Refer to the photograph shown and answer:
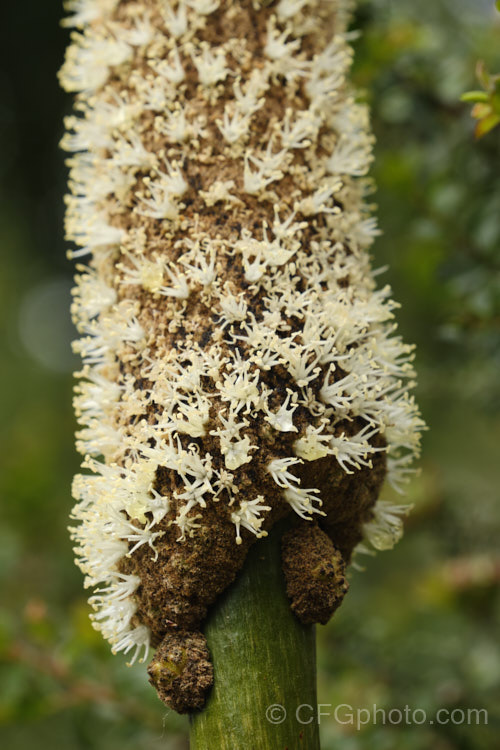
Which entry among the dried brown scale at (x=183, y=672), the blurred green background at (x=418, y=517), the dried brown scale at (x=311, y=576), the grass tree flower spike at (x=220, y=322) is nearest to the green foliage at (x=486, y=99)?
the grass tree flower spike at (x=220, y=322)

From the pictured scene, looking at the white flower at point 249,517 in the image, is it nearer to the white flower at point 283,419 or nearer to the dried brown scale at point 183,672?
the white flower at point 283,419

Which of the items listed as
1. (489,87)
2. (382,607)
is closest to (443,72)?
(489,87)

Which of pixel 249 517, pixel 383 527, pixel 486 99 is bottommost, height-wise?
pixel 383 527

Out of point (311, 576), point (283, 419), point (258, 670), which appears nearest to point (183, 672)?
point (258, 670)

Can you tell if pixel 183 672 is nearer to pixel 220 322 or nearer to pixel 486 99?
pixel 220 322

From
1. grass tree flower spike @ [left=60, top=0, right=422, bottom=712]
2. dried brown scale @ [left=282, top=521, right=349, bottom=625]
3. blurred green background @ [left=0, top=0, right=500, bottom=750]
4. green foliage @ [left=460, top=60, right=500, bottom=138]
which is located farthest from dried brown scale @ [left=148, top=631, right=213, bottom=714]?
green foliage @ [left=460, top=60, right=500, bottom=138]

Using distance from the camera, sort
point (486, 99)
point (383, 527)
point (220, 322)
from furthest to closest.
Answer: point (383, 527), point (486, 99), point (220, 322)

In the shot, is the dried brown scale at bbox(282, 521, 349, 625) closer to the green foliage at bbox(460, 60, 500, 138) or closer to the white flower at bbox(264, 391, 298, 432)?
the white flower at bbox(264, 391, 298, 432)

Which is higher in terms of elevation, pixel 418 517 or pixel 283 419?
pixel 283 419
